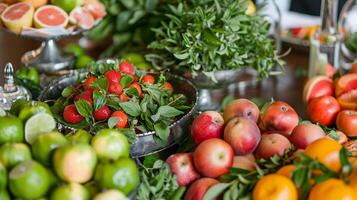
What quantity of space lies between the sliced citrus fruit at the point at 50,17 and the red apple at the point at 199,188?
692 millimetres

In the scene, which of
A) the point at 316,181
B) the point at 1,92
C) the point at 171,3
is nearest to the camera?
the point at 316,181

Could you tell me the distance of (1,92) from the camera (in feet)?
3.97

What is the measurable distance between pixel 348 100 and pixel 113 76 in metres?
0.52

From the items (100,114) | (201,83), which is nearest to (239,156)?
(100,114)

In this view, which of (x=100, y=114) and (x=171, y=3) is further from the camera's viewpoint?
(x=171, y=3)

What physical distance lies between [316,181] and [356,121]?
13.6 inches

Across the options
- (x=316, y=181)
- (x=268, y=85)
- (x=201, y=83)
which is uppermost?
(x=316, y=181)

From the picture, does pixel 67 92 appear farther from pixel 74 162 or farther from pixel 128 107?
pixel 74 162

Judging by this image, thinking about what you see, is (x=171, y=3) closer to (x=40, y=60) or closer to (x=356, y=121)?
(x=40, y=60)

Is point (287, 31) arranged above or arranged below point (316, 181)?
below

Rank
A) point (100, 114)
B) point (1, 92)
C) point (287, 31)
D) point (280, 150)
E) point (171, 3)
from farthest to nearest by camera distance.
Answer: point (287, 31)
point (171, 3)
point (1, 92)
point (100, 114)
point (280, 150)

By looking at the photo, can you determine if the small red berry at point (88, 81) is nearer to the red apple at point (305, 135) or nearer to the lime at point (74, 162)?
the lime at point (74, 162)

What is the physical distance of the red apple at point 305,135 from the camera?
3.09 ft

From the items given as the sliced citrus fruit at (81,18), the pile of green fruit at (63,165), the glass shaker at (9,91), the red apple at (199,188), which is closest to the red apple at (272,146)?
Result: the red apple at (199,188)
